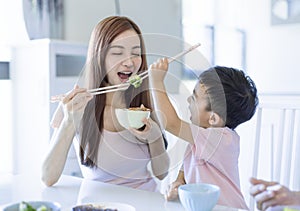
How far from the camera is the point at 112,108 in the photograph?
1305 mm

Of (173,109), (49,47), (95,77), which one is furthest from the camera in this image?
(49,47)

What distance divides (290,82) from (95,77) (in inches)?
65.8

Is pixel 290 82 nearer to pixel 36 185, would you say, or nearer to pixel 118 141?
pixel 118 141

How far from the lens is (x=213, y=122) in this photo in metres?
1.21

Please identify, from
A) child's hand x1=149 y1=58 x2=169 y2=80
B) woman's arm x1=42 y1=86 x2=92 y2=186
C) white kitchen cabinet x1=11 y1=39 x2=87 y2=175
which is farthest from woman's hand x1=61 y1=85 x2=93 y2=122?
white kitchen cabinet x1=11 y1=39 x2=87 y2=175

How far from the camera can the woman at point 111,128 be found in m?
1.18

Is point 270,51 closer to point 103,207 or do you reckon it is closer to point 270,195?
point 270,195

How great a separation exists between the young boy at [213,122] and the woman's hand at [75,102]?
195mm

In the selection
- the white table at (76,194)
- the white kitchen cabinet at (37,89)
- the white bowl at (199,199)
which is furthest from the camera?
the white kitchen cabinet at (37,89)

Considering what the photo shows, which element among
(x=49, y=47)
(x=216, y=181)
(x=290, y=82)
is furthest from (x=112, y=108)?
(x=290, y=82)

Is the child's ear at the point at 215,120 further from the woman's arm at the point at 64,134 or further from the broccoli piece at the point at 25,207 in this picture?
the broccoli piece at the point at 25,207

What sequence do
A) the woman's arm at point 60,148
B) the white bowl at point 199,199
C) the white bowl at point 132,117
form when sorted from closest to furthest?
the white bowl at point 199,199, the white bowl at point 132,117, the woman's arm at point 60,148

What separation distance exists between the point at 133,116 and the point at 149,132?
0.50 ft

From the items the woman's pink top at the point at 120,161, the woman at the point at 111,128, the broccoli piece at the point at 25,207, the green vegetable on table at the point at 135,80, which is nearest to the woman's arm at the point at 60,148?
the woman at the point at 111,128
